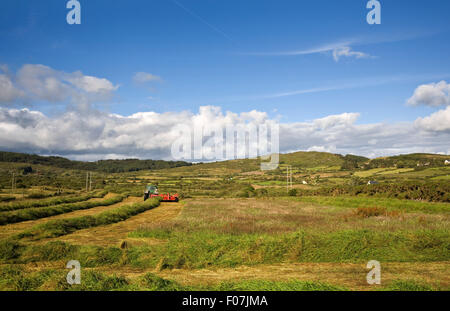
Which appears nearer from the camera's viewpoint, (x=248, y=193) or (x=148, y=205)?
(x=148, y=205)

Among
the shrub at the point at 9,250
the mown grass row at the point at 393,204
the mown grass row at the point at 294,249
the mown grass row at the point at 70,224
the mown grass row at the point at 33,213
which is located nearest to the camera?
the mown grass row at the point at 294,249

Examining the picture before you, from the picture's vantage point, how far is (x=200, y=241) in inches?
481

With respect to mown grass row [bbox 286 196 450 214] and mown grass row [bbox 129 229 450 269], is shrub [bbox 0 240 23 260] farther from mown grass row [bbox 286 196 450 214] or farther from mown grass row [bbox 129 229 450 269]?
mown grass row [bbox 286 196 450 214]

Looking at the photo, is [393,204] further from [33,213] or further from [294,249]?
[33,213]

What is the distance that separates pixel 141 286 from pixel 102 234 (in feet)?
40.8

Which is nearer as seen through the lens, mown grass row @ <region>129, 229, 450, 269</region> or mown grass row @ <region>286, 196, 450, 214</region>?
mown grass row @ <region>129, 229, 450, 269</region>

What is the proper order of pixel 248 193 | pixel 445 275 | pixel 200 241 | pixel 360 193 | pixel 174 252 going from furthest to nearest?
1. pixel 248 193
2. pixel 360 193
3. pixel 200 241
4. pixel 174 252
5. pixel 445 275

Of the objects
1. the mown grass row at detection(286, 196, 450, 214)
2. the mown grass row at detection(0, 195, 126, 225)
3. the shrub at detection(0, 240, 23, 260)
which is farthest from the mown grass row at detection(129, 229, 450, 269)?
the mown grass row at detection(0, 195, 126, 225)

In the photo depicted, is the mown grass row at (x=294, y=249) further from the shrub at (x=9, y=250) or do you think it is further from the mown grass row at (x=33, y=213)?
the mown grass row at (x=33, y=213)

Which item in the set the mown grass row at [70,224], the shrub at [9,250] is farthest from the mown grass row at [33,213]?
the shrub at [9,250]

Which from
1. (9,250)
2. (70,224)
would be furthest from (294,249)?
(70,224)
